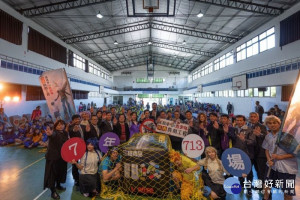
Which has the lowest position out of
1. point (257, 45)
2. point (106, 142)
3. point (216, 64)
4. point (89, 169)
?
point (89, 169)

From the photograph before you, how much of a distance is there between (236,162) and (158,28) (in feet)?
50.4

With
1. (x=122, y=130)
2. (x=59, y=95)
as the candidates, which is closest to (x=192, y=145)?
(x=122, y=130)

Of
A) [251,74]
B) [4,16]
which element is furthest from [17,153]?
[251,74]

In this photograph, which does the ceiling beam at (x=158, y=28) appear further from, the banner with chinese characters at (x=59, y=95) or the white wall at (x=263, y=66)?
the banner with chinese characters at (x=59, y=95)

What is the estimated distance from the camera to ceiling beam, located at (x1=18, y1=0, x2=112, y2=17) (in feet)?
33.0

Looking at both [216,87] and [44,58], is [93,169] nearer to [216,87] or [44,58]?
[44,58]

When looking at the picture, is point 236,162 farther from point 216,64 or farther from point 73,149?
point 216,64

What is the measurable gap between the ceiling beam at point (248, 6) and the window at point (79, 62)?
1380 centimetres

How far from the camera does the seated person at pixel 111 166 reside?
127 inches

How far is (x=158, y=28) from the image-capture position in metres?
16.0

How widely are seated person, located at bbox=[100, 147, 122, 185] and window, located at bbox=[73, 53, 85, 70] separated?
17.2m

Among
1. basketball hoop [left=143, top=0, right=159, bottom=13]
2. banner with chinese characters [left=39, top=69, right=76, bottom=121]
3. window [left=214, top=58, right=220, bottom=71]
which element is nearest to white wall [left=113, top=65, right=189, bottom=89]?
window [left=214, top=58, right=220, bottom=71]

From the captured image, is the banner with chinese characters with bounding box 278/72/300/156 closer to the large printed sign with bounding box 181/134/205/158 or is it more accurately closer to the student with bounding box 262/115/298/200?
the student with bounding box 262/115/298/200

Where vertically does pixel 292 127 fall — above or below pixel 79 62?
below
